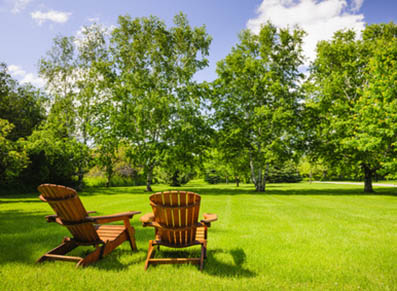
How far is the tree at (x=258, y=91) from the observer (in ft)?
75.3

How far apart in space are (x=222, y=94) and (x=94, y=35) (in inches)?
585

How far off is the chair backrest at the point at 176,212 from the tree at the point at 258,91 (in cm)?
1869

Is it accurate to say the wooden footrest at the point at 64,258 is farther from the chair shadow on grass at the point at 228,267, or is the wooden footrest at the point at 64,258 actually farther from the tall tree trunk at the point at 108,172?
the tall tree trunk at the point at 108,172

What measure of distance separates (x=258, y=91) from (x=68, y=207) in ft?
71.1

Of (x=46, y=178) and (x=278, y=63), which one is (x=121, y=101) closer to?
(x=46, y=178)

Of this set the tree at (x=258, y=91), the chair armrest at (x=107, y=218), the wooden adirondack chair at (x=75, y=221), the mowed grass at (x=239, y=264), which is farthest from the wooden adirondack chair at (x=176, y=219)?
the tree at (x=258, y=91)

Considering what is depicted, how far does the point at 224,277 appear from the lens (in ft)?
12.4

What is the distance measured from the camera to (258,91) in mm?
23328

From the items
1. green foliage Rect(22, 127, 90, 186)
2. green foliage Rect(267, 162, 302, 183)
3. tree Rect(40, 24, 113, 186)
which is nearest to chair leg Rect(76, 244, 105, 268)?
green foliage Rect(22, 127, 90, 186)

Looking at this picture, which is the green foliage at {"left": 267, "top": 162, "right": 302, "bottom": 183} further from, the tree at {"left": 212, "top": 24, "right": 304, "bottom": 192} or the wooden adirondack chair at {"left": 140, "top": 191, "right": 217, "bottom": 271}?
the wooden adirondack chair at {"left": 140, "top": 191, "right": 217, "bottom": 271}

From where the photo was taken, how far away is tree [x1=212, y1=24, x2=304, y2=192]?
22.9m

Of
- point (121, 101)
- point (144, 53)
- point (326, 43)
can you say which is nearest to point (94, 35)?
point (144, 53)

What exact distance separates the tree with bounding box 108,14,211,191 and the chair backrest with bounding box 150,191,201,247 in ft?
59.2

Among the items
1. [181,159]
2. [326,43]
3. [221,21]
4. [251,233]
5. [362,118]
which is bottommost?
[251,233]
